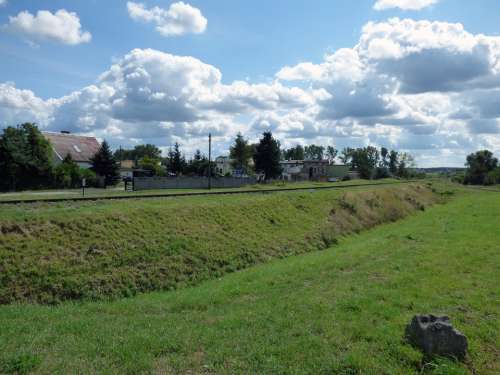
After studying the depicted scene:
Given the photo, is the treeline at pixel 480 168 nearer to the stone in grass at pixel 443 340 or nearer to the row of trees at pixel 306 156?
the row of trees at pixel 306 156

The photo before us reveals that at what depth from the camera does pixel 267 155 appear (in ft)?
275

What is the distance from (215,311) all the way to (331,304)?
9.34 feet

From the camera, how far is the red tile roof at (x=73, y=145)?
63312 millimetres

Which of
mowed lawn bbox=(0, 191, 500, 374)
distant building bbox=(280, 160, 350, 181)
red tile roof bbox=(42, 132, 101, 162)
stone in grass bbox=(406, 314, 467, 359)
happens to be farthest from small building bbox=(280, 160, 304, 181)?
stone in grass bbox=(406, 314, 467, 359)

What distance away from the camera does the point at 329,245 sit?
909 inches

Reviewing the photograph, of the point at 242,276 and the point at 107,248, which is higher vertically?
the point at 107,248

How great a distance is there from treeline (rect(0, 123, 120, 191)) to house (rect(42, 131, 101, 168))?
951cm

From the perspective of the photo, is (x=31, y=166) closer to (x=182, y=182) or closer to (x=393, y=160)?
(x=182, y=182)

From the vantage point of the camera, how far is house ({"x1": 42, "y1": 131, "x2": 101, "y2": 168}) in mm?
62550

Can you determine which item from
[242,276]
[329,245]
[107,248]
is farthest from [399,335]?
[329,245]

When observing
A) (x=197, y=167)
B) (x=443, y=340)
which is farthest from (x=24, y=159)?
(x=443, y=340)

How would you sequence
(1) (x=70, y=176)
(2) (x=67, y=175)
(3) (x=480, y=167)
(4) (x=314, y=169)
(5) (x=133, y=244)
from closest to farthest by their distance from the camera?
1. (5) (x=133, y=244)
2. (2) (x=67, y=175)
3. (1) (x=70, y=176)
4. (4) (x=314, y=169)
5. (3) (x=480, y=167)

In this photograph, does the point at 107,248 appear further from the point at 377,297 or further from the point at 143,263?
the point at 377,297

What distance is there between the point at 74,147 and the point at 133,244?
2315 inches
